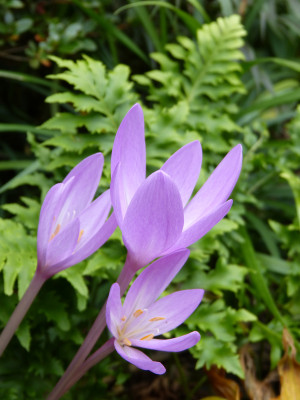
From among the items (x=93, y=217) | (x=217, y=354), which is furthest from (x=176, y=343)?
(x=217, y=354)

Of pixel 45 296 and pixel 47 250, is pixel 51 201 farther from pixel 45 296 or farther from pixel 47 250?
pixel 45 296

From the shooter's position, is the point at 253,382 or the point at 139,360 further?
the point at 253,382

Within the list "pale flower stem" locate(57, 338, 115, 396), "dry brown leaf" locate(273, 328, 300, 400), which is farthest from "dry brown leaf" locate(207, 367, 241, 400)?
"pale flower stem" locate(57, 338, 115, 396)

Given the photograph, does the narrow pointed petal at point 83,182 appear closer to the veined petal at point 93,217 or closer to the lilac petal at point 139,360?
the veined petal at point 93,217

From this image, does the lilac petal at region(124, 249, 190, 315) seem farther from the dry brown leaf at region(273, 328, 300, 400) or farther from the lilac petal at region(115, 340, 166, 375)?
the dry brown leaf at region(273, 328, 300, 400)

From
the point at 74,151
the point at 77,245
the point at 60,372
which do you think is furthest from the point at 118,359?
the point at 77,245

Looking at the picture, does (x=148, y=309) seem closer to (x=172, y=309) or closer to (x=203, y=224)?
(x=172, y=309)

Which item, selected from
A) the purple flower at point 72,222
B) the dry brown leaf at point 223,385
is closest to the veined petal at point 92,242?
the purple flower at point 72,222
